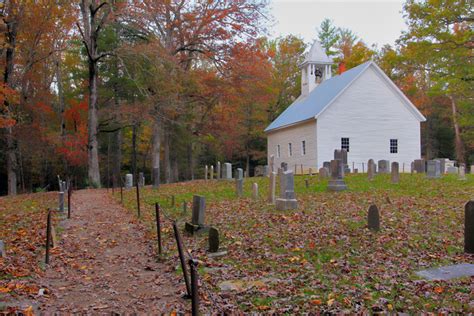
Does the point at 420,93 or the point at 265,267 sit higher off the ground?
the point at 420,93

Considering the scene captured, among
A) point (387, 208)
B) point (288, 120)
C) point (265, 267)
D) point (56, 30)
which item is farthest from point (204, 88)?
point (265, 267)

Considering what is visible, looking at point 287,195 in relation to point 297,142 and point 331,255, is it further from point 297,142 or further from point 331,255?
point 297,142

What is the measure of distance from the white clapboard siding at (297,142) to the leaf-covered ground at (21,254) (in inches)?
786

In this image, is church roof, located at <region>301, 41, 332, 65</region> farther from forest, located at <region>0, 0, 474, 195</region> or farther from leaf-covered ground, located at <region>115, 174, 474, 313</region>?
leaf-covered ground, located at <region>115, 174, 474, 313</region>

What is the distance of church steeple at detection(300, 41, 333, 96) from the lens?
39.2m

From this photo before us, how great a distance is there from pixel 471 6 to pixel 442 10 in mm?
1376

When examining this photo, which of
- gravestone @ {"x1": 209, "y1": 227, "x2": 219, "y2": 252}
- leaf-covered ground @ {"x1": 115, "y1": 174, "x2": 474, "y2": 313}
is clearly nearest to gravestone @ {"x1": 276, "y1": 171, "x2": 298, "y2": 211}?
leaf-covered ground @ {"x1": 115, "y1": 174, "x2": 474, "y2": 313}

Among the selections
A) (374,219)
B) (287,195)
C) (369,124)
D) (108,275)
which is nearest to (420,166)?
(369,124)

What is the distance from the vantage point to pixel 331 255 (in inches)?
317

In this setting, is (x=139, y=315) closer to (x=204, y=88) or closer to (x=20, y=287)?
(x=20, y=287)

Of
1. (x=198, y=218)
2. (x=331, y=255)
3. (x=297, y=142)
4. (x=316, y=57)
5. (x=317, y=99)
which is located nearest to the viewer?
(x=331, y=255)

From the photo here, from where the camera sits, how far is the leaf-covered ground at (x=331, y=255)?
581 centimetres

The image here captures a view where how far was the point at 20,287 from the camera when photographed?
6406mm

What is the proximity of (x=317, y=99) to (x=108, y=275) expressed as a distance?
28.3 metres
